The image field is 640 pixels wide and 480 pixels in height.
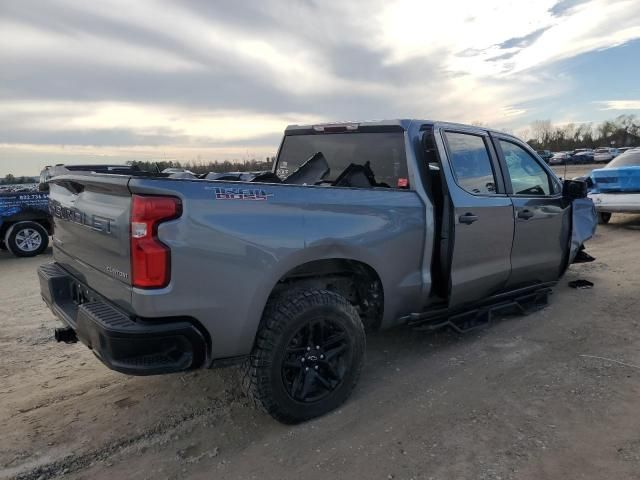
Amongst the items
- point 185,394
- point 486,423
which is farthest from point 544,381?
point 185,394

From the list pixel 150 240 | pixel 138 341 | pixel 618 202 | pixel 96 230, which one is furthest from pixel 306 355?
pixel 618 202

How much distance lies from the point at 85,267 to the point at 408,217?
225 cm

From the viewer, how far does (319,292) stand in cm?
320

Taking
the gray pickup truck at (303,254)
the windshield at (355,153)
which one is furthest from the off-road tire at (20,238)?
the windshield at (355,153)

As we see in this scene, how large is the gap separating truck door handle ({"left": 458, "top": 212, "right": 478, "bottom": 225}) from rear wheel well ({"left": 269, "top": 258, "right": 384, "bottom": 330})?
2.93ft

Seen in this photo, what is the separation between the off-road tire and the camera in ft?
33.0

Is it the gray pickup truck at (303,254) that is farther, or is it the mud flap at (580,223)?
the mud flap at (580,223)

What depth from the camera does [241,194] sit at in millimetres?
2795

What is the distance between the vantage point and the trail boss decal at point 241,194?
8.95 feet

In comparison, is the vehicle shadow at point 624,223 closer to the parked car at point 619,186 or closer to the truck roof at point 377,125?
the parked car at point 619,186

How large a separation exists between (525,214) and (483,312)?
3.29ft

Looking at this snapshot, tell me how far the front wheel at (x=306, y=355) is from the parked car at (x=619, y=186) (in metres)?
9.14

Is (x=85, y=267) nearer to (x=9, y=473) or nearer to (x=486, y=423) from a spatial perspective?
(x=9, y=473)

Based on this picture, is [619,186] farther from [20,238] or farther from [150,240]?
[20,238]
